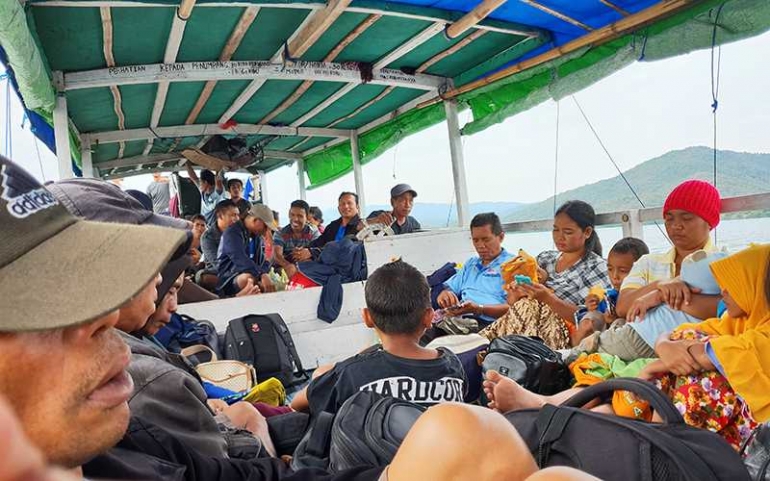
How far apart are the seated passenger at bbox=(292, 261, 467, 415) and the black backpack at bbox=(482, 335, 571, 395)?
41 cm

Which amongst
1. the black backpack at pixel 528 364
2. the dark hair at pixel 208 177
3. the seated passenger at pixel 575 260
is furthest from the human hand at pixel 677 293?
the dark hair at pixel 208 177

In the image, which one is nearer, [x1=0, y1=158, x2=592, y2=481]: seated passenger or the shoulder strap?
[x1=0, y1=158, x2=592, y2=481]: seated passenger

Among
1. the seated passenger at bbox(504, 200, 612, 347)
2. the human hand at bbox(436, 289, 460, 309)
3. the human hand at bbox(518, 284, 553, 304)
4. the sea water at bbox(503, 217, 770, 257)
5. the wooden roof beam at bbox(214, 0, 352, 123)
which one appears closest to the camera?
the sea water at bbox(503, 217, 770, 257)

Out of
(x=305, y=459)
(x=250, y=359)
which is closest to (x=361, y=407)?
(x=305, y=459)

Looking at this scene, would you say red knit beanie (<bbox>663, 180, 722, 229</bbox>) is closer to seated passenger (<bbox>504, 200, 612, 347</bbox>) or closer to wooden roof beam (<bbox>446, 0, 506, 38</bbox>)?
seated passenger (<bbox>504, 200, 612, 347</bbox>)

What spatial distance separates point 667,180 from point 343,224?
3165mm

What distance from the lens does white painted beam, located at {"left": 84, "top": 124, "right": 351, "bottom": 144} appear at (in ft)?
20.2

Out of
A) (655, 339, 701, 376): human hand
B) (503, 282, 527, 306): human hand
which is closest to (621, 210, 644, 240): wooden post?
(503, 282, 527, 306): human hand

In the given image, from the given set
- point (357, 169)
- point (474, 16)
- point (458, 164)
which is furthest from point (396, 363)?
point (357, 169)

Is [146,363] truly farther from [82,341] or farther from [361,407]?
[82,341]

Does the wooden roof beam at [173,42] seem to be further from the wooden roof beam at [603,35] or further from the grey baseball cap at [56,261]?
the grey baseball cap at [56,261]

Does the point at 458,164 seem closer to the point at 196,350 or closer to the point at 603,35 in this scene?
the point at 603,35

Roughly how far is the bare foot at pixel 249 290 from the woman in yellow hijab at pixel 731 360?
130 inches

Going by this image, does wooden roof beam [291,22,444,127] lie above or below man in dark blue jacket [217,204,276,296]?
above
